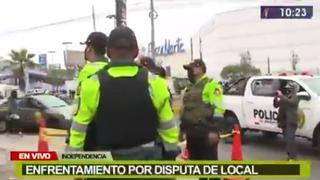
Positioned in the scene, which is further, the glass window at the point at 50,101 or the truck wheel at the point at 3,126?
the truck wheel at the point at 3,126

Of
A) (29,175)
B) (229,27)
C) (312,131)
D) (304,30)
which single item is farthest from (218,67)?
(29,175)

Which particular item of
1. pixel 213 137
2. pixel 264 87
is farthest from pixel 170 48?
pixel 213 137

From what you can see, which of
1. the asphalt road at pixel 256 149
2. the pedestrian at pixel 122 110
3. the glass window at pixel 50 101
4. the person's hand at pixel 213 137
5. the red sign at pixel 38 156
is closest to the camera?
the pedestrian at pixel 122 110

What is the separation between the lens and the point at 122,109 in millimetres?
3668

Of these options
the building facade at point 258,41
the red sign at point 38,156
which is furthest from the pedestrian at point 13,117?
the building facade at point 258,41

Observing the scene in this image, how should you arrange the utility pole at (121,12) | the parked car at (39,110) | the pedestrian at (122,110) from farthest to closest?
the parked car at (39,110) < the utility pole at (121,12) < the pedestrian at (122,110)

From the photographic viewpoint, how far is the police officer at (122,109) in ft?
12.1

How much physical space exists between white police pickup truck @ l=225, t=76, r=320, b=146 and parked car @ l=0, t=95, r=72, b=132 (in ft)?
21.0

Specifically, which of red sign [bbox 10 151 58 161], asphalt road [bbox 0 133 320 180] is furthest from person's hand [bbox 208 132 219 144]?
asphalt road [bbox 0 133 320 180]

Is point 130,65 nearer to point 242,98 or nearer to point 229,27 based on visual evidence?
point 242,98

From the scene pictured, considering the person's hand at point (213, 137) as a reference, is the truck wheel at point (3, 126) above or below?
below

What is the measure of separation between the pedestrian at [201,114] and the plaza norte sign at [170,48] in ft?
433

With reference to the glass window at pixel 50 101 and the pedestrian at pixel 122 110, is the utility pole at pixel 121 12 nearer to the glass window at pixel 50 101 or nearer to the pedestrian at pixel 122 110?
the pedestrian at pixel 122 110

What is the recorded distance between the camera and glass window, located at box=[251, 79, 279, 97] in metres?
13.7
